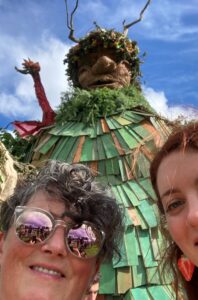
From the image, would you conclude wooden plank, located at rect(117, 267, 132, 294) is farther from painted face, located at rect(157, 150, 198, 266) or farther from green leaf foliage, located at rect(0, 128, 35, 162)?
painted face, located at rect(157, 150, 198, 266)

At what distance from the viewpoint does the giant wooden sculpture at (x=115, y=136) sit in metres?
2.77

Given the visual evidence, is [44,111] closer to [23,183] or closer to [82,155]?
[82,155]

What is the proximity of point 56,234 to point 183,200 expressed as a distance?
0.37m

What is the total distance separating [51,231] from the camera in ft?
4.24

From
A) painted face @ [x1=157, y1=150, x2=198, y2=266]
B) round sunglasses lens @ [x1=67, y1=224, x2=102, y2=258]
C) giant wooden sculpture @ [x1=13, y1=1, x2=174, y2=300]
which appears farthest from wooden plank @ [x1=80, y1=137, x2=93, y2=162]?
painted face @ [x1=157, y1=150, x2=198, y2=266]

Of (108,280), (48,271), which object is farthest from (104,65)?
(48,271)

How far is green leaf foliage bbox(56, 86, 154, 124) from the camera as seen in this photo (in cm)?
327

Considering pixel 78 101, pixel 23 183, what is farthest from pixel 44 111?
pixel 23 183

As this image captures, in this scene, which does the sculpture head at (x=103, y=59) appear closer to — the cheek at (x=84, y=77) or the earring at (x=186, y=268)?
the cheek at (x=84, y=77)

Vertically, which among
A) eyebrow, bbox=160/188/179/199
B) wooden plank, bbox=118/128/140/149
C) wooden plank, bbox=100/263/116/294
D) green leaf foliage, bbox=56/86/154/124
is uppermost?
green leaf foliage, bbox=56/86/154/124

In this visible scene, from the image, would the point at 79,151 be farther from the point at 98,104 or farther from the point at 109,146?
the point at 98,104

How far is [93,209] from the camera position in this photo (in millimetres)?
1383

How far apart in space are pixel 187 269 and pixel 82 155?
1851 mm

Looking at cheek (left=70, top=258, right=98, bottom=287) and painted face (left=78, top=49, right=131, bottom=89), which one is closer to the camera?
cheek (left=70, top=258, right=98, bottom=287)
